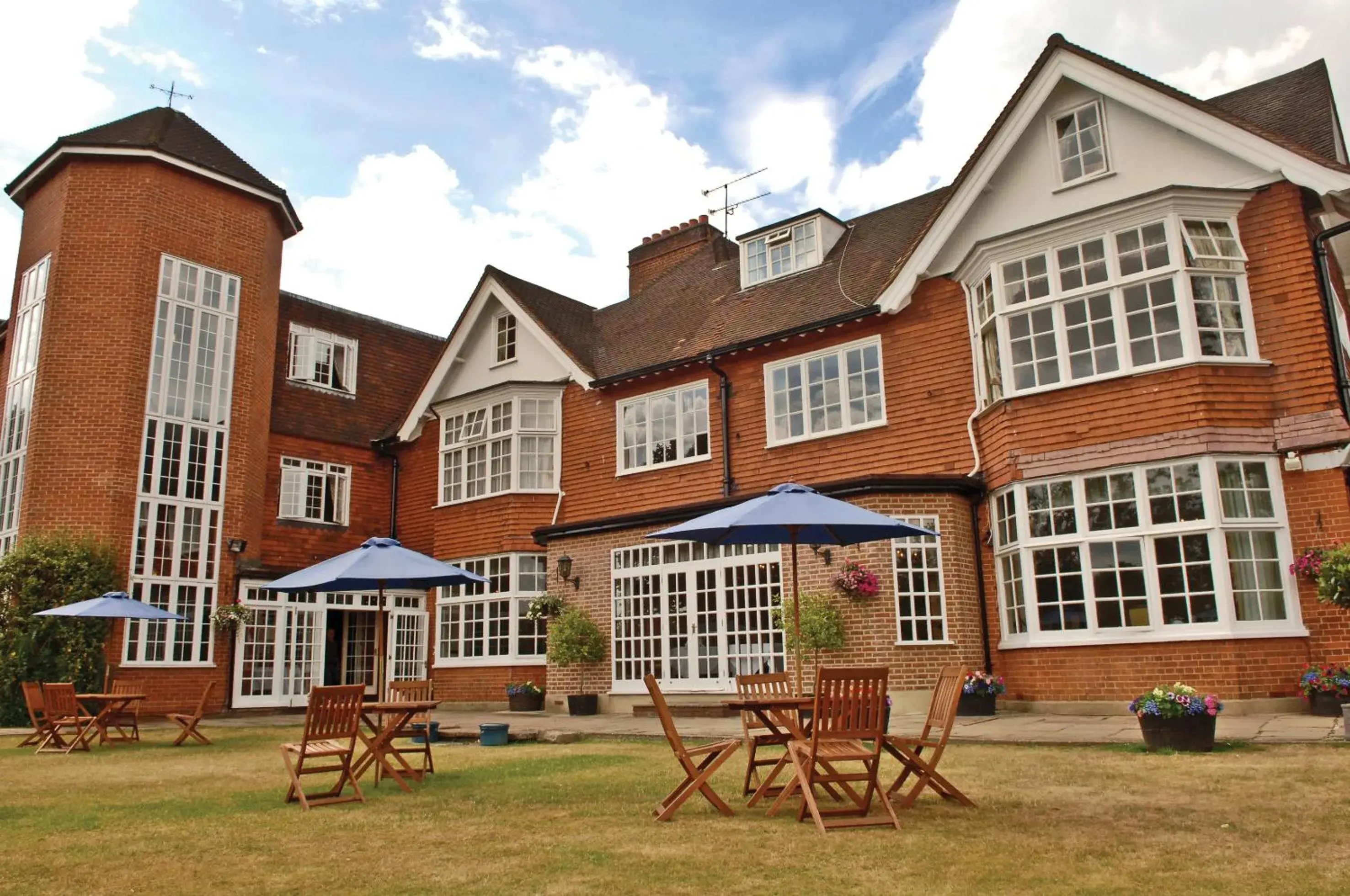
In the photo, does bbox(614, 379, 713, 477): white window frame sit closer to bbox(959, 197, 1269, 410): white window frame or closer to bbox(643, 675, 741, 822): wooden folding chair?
bbox(959, 197, 1269, 410): white window frame

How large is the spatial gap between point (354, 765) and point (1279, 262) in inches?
485

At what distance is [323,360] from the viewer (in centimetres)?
2427

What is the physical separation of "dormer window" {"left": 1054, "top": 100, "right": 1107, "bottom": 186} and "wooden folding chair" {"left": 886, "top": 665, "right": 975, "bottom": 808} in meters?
9.73

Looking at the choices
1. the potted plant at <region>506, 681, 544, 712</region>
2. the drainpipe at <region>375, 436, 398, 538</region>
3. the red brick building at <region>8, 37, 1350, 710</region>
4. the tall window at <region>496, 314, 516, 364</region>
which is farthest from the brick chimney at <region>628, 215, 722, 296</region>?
the potted plant at <region>506, 681, 544, 712</region>

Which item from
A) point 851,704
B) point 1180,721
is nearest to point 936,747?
point 851,704

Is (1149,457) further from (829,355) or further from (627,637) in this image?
(627,637)

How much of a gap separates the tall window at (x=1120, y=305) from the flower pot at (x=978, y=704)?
419 cm

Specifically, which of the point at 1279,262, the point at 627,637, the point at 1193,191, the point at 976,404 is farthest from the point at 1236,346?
the point at 627,637

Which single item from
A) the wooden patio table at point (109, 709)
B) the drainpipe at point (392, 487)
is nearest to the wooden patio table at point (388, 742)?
the wooden patio table at point (109, 709)

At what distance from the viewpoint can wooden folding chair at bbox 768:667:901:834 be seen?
21.1 feet

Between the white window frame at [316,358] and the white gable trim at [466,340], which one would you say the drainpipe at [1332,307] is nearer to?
the white gable trim at [466,340]

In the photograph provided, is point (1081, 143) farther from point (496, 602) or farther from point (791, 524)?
point (496, 602)

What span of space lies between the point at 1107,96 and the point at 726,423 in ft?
25.9

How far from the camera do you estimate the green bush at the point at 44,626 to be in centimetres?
1742
